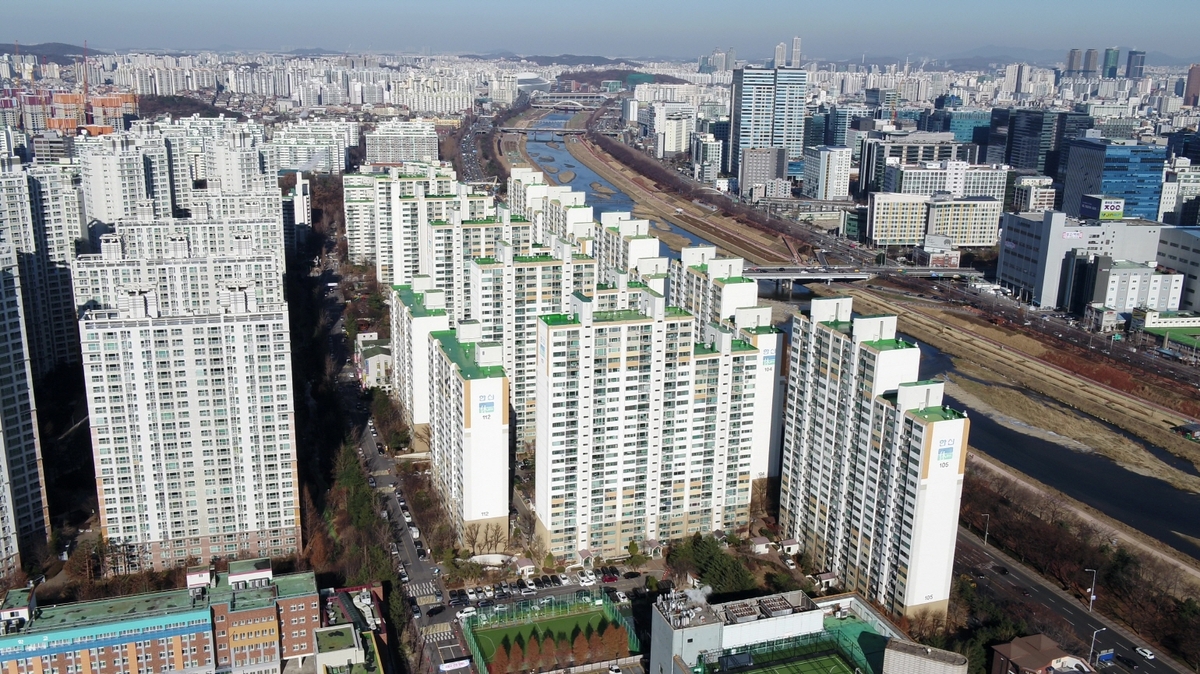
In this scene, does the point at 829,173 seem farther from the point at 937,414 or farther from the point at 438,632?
the point at 438,632

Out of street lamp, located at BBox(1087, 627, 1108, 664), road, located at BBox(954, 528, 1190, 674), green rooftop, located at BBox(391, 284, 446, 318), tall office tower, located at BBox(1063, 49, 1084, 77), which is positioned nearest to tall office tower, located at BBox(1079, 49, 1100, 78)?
tall office tower, located at BBox(1063, 49, 1084, 77)

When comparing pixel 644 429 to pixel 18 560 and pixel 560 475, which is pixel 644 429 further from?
pixel 18 560

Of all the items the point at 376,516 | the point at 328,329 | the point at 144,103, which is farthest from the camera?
the point at 144,103

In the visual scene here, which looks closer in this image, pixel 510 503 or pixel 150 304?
pixel 150 304

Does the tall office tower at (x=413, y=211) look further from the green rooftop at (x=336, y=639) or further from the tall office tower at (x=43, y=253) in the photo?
the green rooftop at (x=336, y=639)

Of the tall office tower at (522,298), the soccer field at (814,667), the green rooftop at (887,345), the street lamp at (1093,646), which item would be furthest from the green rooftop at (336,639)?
the street lamp at (1093,646)

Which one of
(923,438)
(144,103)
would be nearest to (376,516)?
(923,438)

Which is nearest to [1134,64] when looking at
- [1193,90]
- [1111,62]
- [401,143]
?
[1111,62]
